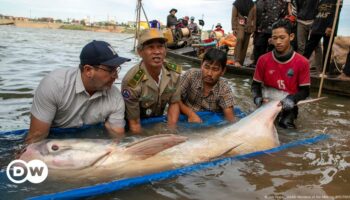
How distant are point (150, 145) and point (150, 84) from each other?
135cm

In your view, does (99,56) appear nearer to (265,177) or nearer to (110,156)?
(110,156)

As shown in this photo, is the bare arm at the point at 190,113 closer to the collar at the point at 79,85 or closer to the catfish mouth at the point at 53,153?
the collar at the point at 79,85

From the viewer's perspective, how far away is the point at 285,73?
5035 millimetres

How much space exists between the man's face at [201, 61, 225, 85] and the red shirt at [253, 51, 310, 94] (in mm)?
880

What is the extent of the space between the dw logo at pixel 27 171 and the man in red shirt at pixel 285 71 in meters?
3.09

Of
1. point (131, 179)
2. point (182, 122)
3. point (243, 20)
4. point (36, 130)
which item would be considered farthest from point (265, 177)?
point (243, 20)

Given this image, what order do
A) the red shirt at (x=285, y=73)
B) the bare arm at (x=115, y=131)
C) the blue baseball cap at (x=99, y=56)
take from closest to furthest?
the blue baseball cap at (x=99, y=56), the bare arm at (x=115, y=131), the red shirt at (x=285, y=73)

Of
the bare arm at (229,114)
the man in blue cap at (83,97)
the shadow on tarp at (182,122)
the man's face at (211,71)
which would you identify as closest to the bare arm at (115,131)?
the man in blue cap at (83,97)

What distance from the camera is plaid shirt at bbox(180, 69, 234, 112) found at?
488cm

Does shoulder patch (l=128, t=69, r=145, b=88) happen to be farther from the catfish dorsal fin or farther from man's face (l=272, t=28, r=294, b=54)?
man's face (l=272, t=28, r=294, b=54)

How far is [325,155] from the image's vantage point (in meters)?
3.84

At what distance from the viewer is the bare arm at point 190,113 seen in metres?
4.66

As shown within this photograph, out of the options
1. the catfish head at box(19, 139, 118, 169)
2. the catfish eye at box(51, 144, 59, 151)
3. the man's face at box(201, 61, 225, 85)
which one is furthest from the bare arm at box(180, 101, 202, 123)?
the catfish eye at box(51, 144, 59, 151)

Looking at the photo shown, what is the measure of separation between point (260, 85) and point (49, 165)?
3.38m
